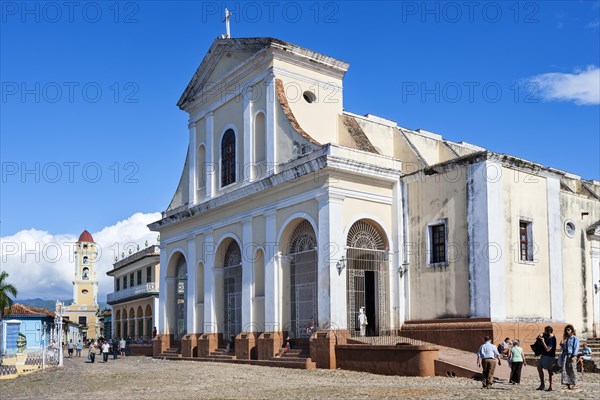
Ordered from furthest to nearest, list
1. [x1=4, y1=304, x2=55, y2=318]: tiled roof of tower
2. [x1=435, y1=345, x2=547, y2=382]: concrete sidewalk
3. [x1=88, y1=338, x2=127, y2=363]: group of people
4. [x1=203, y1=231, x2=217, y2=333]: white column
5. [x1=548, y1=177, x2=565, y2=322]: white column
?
1. [x1=4, y1=304, x2=55, y2=318]: tiled roof of tower
2. [x1=88, y1=338, x2=127, y2=363]: group of people
3. [x1=203, y1=231, x2=217, y2=333]: white column
4. [x1=548, y1=177, x2=565, y2=322]: white column
5. [x1=435, y1=345, x2=547, y2=382]: concrete sidewalk

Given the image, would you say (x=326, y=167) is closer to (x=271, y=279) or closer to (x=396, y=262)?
(x=396, y=262)

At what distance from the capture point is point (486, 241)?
19328 mm

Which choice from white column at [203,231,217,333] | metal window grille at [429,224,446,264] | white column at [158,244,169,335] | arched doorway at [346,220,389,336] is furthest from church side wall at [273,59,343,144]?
white column at [158,244,169,335]

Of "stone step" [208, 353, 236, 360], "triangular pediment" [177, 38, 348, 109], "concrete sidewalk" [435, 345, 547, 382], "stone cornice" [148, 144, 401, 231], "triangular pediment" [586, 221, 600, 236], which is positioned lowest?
"stone step" [208, 353, 236, 360]

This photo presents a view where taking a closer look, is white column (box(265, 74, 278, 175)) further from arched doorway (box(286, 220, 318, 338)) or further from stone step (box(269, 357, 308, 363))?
stone step (box(269, 357, 308, 363))

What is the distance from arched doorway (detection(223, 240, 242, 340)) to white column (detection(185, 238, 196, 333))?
5.35 feet

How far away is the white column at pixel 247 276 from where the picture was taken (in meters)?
23.9

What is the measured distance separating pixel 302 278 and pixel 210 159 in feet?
23.9

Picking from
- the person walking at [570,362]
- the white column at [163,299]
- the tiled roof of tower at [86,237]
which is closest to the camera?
A: the person walking at [570,362]

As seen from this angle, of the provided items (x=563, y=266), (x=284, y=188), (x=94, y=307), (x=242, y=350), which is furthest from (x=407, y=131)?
(x=94, y=307)

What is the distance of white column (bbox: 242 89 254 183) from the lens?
982 inches

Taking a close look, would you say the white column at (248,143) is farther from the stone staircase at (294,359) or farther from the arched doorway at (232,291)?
the stone staircase at (294,359)

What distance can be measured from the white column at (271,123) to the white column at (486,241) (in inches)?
267

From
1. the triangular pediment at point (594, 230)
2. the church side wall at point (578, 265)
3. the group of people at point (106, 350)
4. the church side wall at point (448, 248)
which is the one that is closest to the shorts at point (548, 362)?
the church side wall at point (448, 248)
